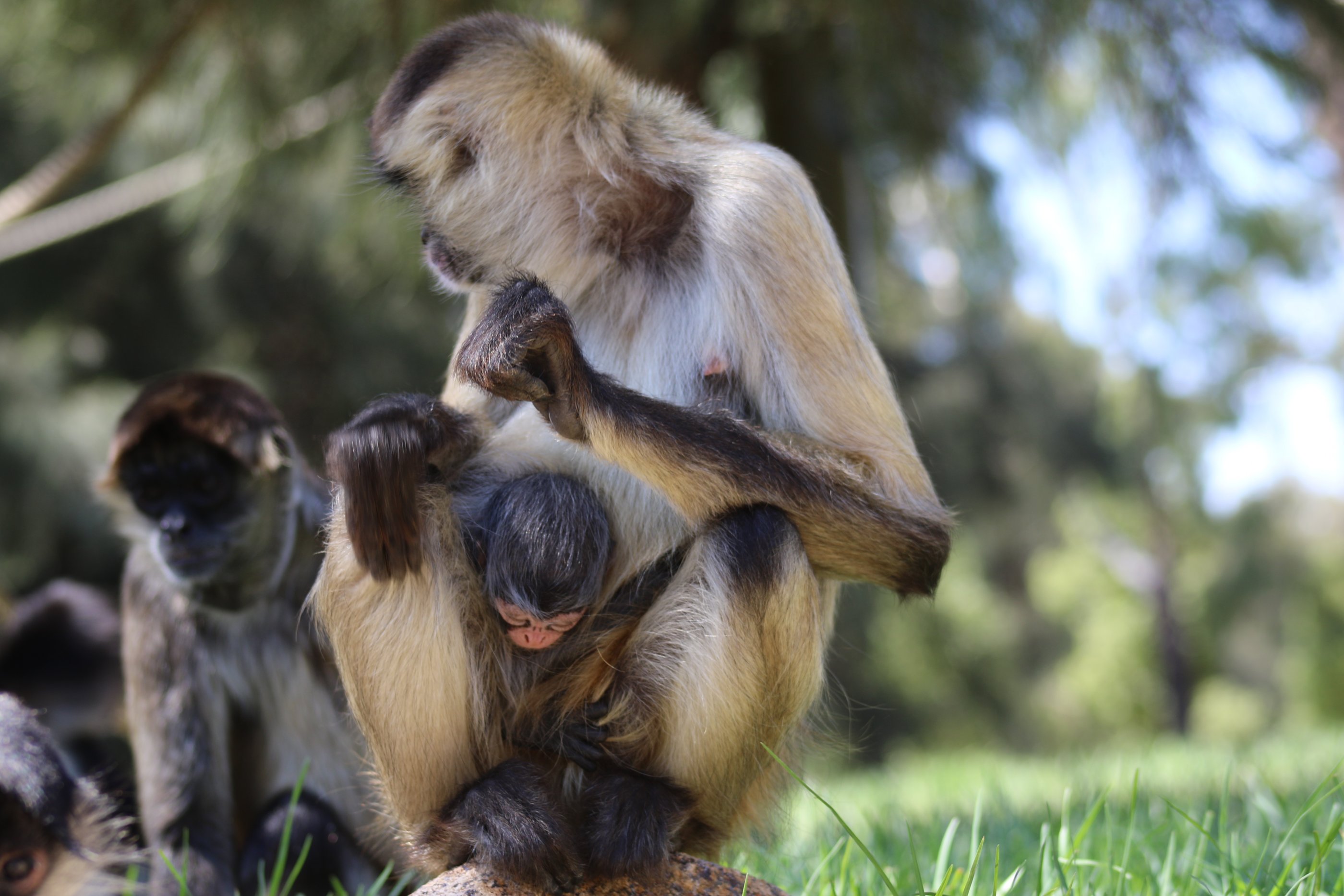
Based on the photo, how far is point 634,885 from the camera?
2.23m

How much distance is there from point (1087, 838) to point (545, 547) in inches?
71.9

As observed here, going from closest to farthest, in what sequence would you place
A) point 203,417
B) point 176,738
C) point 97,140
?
point 176,738 < point 203,417 < point 97,140

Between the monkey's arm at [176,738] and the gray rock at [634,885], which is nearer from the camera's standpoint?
the gray rock at [634,885]

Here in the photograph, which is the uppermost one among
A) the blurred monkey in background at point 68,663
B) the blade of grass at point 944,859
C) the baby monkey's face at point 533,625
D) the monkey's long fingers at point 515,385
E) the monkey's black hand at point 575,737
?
the monkey's long fingers at point 515,385

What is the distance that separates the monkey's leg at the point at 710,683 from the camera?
223 cm

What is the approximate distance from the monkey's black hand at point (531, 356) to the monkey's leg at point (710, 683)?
Answer: 0.41 meters

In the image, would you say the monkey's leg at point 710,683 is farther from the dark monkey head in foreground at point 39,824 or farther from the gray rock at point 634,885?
the dark monkey head in foreground at point 39,824

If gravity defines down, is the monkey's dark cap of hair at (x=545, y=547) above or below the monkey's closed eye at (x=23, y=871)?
above

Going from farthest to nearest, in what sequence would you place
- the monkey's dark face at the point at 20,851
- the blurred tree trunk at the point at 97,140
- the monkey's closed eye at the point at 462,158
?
the blurred tree trunk at the point at 97,140, the monkey's dark face at the point at 20,851, the monkey's closed eye at the point at 462,158

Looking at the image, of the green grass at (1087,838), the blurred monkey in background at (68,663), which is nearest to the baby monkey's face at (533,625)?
the green grass at (1087,838)

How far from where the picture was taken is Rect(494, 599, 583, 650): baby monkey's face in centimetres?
240

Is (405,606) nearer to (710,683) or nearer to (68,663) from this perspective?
(710,683)

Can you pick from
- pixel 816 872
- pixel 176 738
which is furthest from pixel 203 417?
pixel 816 872

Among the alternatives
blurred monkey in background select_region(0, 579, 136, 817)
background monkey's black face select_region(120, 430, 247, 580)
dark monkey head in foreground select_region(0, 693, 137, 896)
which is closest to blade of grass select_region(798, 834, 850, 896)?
dark monkey head in foreground select_region(0, 693, 137, 896)
